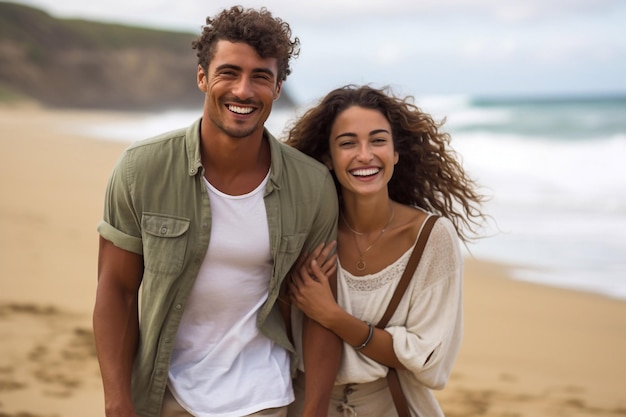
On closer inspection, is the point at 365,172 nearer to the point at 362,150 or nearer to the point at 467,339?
the point at 362,150

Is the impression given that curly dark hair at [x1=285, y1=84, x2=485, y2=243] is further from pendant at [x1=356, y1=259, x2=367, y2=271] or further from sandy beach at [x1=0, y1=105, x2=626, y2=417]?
sandy beach at [x1=0, y1=105, x2=626, y2=417]

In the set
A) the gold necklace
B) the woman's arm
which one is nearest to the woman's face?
the gold necklace

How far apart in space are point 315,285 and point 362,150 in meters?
0.67

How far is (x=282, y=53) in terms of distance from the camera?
3.48 metres

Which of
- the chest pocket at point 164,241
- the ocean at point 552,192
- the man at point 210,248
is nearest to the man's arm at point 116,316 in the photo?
the man at point 210,248

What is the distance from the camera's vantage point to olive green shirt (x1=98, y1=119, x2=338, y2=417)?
340cm

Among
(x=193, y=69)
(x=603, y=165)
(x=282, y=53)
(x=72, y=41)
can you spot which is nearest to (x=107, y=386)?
(x=282, y=53)

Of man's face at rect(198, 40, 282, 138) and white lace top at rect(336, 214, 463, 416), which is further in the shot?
white lace top at rect(336, 214, 463, 416)

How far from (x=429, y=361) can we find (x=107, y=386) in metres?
1.39

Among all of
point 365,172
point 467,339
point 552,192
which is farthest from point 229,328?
point 552,192

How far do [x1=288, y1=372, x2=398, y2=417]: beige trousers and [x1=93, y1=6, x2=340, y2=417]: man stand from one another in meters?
0.29

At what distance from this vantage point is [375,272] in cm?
390

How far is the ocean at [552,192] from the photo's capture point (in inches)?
339

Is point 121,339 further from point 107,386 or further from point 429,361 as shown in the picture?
point 429,361
